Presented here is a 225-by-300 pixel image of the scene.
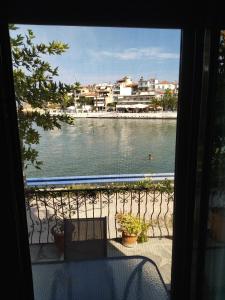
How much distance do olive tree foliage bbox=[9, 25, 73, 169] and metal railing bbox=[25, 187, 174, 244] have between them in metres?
0.65

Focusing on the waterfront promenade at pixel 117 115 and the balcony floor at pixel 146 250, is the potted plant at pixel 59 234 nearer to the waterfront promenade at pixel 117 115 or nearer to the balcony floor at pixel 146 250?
the balcony floor at pixel 146 250

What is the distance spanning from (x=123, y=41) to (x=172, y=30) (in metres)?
0.28

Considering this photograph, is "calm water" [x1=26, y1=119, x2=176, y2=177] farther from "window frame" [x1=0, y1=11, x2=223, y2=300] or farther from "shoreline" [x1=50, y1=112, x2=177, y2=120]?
"window frame" [x1=0, y1=11, x2=223, y2=300]

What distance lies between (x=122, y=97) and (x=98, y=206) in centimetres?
206

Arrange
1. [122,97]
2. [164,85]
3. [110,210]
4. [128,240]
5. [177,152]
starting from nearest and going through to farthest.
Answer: [177,152]
[164,85]
[122,97]
[128,240]
[110,210]

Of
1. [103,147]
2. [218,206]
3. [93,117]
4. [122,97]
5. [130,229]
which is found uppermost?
[122,97]

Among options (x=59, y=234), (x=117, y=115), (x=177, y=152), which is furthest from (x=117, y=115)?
(x=59, y=234)

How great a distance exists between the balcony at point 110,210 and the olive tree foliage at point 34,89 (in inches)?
26.5

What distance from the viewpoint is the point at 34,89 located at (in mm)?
1504

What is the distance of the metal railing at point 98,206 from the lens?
245 centimetres

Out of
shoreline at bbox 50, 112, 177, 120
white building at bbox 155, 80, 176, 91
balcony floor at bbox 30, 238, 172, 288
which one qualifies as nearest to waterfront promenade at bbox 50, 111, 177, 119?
shoreline at bbox 50, 112, 177, 120

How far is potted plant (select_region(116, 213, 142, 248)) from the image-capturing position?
3.05 meters

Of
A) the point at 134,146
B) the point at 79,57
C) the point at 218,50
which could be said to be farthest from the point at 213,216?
the point at 79,57

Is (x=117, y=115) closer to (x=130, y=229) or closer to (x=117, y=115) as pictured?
(x=117, y=115)
